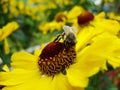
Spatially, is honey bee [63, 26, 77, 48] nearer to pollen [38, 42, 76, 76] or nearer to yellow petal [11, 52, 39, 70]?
pollen [38, 42, 76, 76]

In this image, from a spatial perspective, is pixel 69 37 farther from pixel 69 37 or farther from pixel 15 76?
pixel 15 76

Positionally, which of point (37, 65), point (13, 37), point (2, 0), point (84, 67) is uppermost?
point (84, 67)

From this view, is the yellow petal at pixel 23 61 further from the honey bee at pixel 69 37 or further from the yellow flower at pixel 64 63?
the honey bee at pixel 69 37

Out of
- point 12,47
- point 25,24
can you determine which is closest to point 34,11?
point 25,24

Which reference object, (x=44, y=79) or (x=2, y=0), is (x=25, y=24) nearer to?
(x=2, y=0)

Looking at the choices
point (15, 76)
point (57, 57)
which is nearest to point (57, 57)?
point (57, 57)

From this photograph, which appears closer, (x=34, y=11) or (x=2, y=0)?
(x=2, y=0)

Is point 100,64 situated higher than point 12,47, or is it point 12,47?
point 100,64
